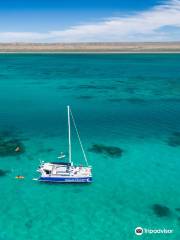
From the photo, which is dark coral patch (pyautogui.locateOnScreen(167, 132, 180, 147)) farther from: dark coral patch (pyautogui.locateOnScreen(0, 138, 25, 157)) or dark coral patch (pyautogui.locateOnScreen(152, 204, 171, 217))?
dark coral patch (pyautogui.locateOnScreen(0, 138, 25, 157))

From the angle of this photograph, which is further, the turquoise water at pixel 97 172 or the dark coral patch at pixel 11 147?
the dark coral patch at pixel 11 147

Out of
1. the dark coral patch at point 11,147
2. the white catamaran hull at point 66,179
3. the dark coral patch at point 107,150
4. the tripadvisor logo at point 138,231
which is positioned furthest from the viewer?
the dark coral patch at point 107,150

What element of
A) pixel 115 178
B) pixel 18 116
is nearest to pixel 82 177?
pixel 115 178

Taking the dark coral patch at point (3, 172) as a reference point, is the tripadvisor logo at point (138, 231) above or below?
below

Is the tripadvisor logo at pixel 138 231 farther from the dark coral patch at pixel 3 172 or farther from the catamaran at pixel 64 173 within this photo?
the dark coral patch at pixel 3 172

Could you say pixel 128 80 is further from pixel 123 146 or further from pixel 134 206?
pixel 134 206

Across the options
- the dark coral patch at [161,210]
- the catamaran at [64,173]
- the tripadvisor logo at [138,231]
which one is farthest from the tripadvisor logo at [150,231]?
the catamaran at [64,173]

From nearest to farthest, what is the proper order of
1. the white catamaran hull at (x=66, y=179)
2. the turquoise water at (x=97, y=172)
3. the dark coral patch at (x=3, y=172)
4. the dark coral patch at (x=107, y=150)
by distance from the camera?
the turquoise water at (x=97, y=172) → the white catamaran hull at (x=66, y=179) → the dark coral patch at (x=3, y=172) → the dark coral patch at (x=107, y=150)
